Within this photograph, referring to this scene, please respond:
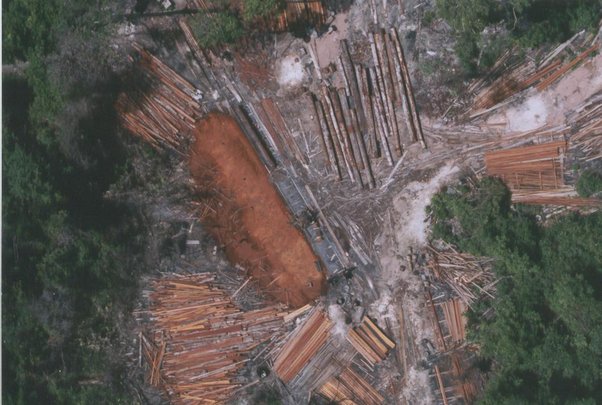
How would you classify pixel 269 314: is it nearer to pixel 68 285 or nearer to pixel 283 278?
pixel 283 278

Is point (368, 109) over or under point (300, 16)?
under

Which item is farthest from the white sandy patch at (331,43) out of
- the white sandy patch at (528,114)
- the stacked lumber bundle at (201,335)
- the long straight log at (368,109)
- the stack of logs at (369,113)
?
the stacked lumber bundle at (201,335)

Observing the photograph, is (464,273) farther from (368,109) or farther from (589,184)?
(368,109)

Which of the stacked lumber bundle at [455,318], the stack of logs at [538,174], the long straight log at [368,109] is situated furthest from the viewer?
the stacked lumber bundle at [455,318]

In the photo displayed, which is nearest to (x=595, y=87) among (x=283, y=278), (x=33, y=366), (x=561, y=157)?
(x=561, y=157)

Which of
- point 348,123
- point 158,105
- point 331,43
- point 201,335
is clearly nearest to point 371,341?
point 201,335

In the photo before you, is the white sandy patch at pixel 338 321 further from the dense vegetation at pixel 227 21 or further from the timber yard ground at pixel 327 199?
the dense vegetation at pixel 227 21
